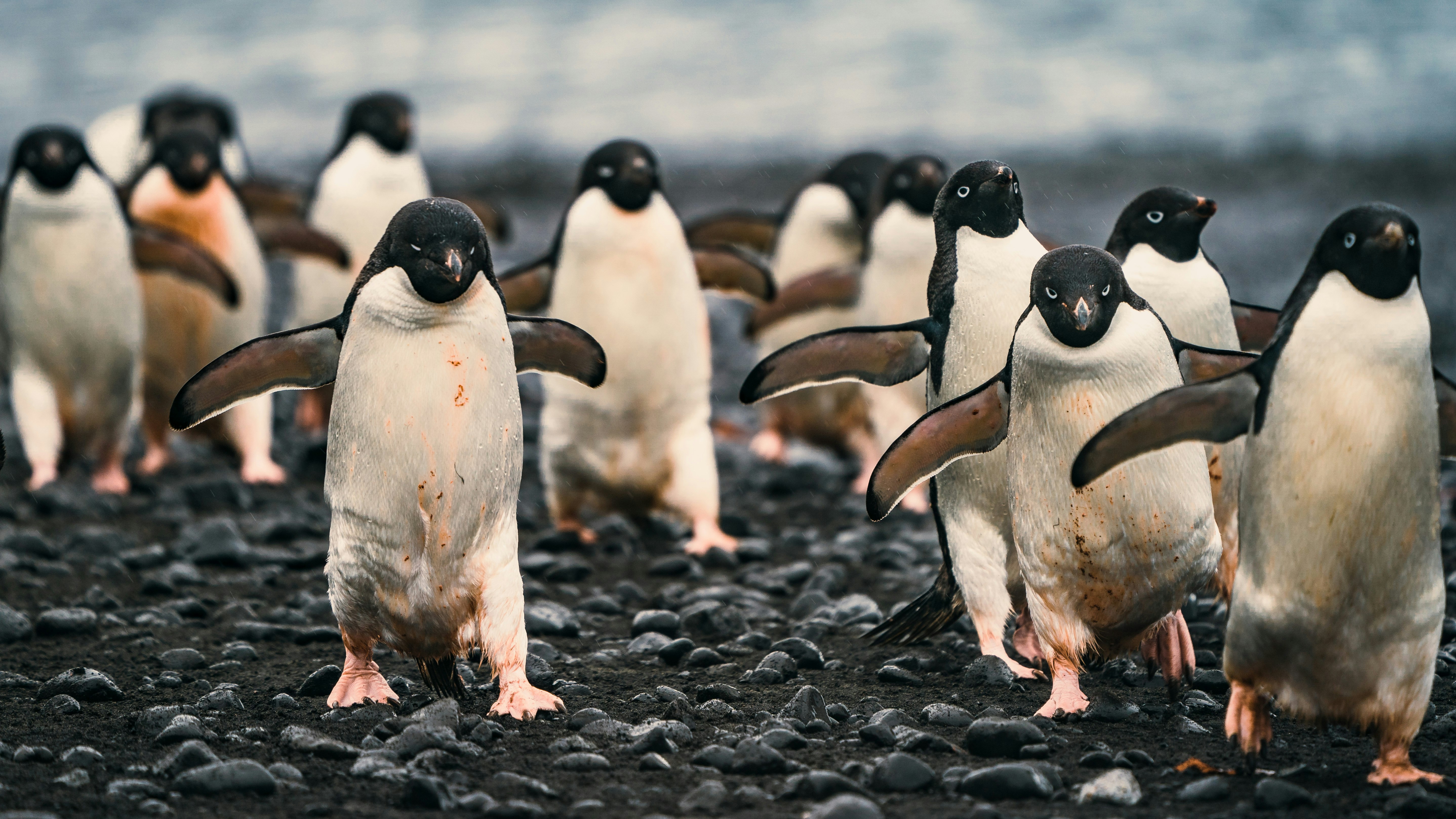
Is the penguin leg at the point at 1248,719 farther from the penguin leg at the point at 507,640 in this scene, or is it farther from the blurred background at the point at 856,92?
the blurred background at the point at 856,92

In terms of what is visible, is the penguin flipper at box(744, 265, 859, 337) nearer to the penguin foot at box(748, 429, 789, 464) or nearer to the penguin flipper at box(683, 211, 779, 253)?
the penguin foot at box(748, 429, 789, 464)

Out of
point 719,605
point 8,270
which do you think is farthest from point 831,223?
point 8,270

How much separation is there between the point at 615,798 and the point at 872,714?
814 mm

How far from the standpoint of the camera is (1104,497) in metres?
3.55

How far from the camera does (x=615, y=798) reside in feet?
9.95

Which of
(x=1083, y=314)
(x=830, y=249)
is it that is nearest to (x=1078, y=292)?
(x=1083, y=314)

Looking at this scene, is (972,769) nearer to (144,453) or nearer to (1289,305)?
(1289,305)

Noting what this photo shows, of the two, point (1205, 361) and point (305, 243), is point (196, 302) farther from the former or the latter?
point (1205, 361)

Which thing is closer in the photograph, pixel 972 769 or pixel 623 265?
pixel 972 769

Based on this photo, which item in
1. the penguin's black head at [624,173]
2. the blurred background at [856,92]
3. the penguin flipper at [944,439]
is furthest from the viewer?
the blurred background at [856,92]

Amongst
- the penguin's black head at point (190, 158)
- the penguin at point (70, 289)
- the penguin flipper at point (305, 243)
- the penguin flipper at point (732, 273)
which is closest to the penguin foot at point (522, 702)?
the penguin flipper at point (732, 273)

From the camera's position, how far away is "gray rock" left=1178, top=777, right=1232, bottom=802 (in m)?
2.98

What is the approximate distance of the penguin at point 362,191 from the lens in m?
7.52

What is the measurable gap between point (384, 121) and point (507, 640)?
4.50 m
